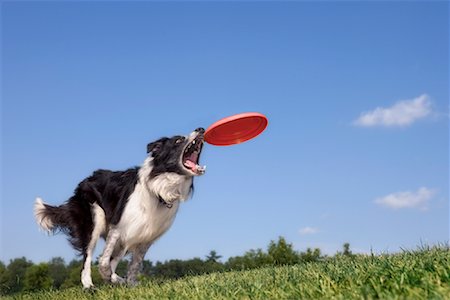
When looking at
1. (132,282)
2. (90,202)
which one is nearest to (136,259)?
(132,282)

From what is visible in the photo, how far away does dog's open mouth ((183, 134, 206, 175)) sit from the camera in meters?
9.25

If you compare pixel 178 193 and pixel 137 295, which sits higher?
pixel 178 193

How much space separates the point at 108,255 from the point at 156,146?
2.06 metres

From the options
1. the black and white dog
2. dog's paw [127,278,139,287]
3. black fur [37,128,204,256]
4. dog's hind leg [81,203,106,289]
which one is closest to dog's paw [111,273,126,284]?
the black and white dog

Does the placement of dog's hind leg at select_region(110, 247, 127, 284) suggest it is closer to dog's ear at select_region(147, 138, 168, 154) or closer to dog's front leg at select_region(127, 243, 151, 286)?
dog's front leg at select_region(127, 243, 151, 286)

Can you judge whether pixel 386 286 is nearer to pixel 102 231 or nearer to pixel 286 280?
pixel 286 280

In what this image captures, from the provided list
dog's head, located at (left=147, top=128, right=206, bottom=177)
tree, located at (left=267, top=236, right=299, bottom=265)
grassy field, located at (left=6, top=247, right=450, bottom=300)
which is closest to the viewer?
grassy field, located at (left=6, top=247, right=450, bottom=300)

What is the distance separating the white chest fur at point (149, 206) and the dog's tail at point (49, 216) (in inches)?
79.9

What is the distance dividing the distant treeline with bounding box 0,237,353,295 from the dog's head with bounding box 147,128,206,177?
2.10 meters

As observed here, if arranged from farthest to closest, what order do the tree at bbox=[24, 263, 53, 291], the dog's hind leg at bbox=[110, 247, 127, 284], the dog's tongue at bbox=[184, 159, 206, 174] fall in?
1. the tree at bbox=[24, 263, 53, 291]
2. the dog's hind leg at bbox=[110, 247, 127, 284]
3. the dog's tongue at bbox=[184, 159, 206, 174]

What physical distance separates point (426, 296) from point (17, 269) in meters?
24.0

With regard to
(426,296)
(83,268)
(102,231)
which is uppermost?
(102,231)

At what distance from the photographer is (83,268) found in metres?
10.1

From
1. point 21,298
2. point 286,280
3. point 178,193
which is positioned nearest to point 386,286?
point 286,280
